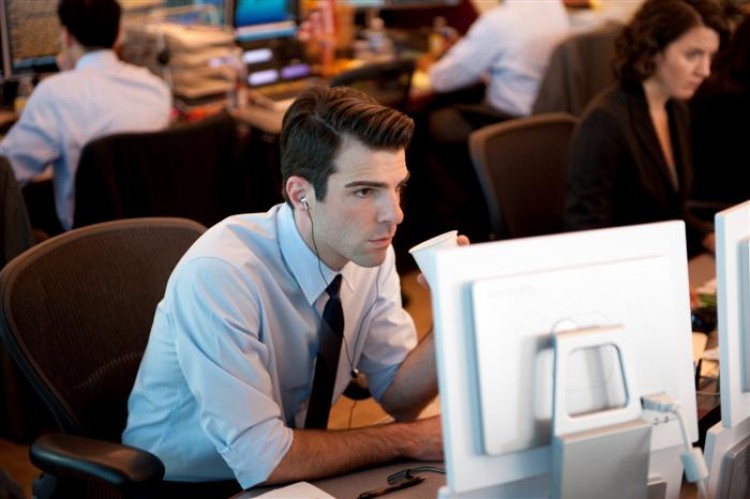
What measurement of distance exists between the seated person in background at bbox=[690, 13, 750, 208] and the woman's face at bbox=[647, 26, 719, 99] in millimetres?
786

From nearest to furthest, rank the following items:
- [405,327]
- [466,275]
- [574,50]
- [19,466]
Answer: [466,275] → [405,327] → [19,466] → [574,50]

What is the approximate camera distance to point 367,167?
1.83m

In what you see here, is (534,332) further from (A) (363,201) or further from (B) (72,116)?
(B) (72,116)

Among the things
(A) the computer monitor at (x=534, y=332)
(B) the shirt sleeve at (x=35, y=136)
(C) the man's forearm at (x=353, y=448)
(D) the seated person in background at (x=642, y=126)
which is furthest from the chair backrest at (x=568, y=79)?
(A) the computer monitor at (x=534, y=332)

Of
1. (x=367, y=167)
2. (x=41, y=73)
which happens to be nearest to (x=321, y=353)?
(x=367, y=167)

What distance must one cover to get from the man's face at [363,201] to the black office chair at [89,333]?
428mm

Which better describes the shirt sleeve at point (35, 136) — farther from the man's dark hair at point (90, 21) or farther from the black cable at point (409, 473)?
the black cable at point (409, 473)

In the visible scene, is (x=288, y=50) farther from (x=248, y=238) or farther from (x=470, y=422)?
(x=470, y=422)

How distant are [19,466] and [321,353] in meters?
1.51

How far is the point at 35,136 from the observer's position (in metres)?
3.46

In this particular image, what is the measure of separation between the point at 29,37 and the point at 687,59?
225 cm

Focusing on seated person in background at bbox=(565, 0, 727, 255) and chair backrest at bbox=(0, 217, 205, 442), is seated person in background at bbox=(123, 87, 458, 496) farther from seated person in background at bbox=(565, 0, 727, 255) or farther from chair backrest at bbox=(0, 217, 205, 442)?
seated person in background at bbox=(565, 0, 727, 255)

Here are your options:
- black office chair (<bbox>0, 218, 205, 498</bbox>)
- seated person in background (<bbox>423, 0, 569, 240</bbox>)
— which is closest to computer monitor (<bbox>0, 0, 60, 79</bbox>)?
seated person in background (<bbox>423, 0, 569, 240</bbox>)

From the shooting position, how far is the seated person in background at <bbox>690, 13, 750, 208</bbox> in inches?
147
